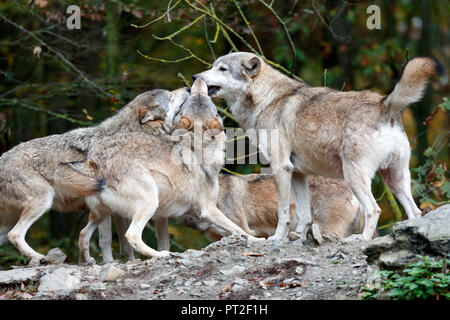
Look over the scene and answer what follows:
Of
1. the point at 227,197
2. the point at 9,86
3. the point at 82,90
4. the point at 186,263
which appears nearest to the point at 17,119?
the point at 9,86

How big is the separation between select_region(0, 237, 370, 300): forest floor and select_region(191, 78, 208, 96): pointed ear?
7.05 feet

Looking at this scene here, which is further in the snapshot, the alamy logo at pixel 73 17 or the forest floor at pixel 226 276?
the alamy logo at pixel 73 17

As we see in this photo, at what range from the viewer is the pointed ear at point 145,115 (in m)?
9.00

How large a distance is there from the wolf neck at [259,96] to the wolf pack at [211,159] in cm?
2

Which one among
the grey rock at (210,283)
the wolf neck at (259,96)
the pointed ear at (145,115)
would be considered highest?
the wolf neck at (259,96)

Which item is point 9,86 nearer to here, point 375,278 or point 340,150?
point 340,150

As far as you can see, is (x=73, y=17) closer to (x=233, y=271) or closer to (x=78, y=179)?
(x=78, y=179)

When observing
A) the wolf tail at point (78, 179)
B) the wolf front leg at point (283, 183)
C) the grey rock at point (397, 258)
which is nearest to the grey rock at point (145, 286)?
the wolf tail at point (78, 179)

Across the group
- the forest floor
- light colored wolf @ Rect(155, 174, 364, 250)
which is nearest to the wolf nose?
light colored wolf @ Rect(155, 174, 364, 250)

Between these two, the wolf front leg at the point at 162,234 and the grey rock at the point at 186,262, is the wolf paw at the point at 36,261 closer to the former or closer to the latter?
the wolf front leg at the point at 162,234

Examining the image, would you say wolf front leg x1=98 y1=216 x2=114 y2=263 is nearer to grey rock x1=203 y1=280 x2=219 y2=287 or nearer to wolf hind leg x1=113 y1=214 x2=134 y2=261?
wolf hind leg x1=113 y1=214 x2=134 y2=261

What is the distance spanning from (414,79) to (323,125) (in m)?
1.22

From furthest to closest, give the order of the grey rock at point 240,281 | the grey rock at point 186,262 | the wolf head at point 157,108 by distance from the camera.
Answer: the wolf head at point 157,108, the grey rock at point 186,262, the grey rock at point 240,281

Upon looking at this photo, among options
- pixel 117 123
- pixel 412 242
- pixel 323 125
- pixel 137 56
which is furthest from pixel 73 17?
pixel 412 242
